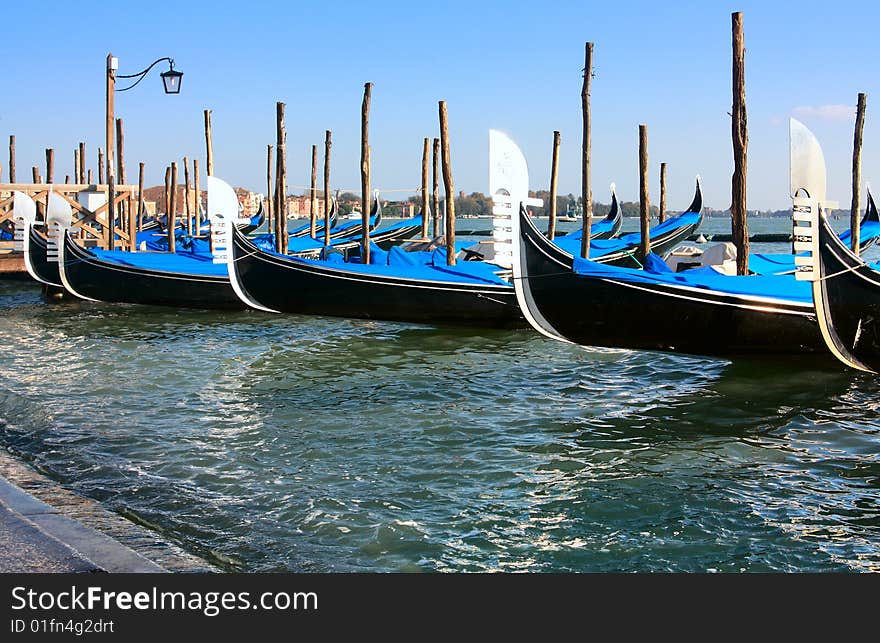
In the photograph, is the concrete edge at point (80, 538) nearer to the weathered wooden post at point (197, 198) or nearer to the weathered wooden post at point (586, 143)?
the weathered wooden post at point (586, 143)

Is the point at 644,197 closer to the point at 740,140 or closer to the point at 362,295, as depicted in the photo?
the point at 740,140

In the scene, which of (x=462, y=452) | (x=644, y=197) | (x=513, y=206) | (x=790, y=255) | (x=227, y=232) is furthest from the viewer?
(x=790, y=255)

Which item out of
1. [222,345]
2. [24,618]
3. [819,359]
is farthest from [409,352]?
[24,618]

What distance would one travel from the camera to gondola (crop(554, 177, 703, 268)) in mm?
13711

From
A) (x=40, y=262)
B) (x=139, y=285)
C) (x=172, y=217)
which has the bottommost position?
(x=139, y=285)

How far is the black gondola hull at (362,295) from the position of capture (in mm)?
10703

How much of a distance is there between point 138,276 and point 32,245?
2.33m

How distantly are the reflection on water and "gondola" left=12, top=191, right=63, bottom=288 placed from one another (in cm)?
451

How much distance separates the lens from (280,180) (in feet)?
46.7

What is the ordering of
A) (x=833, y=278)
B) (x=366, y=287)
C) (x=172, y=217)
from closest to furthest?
(x=833, y=278) → (x=366, y=287) → (x=172, y=217)

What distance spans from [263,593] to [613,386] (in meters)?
5.46

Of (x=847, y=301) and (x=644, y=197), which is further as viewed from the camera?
(x=644, y=197)

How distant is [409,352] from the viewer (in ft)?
32.0

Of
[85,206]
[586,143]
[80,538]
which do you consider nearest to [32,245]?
[85,206]
